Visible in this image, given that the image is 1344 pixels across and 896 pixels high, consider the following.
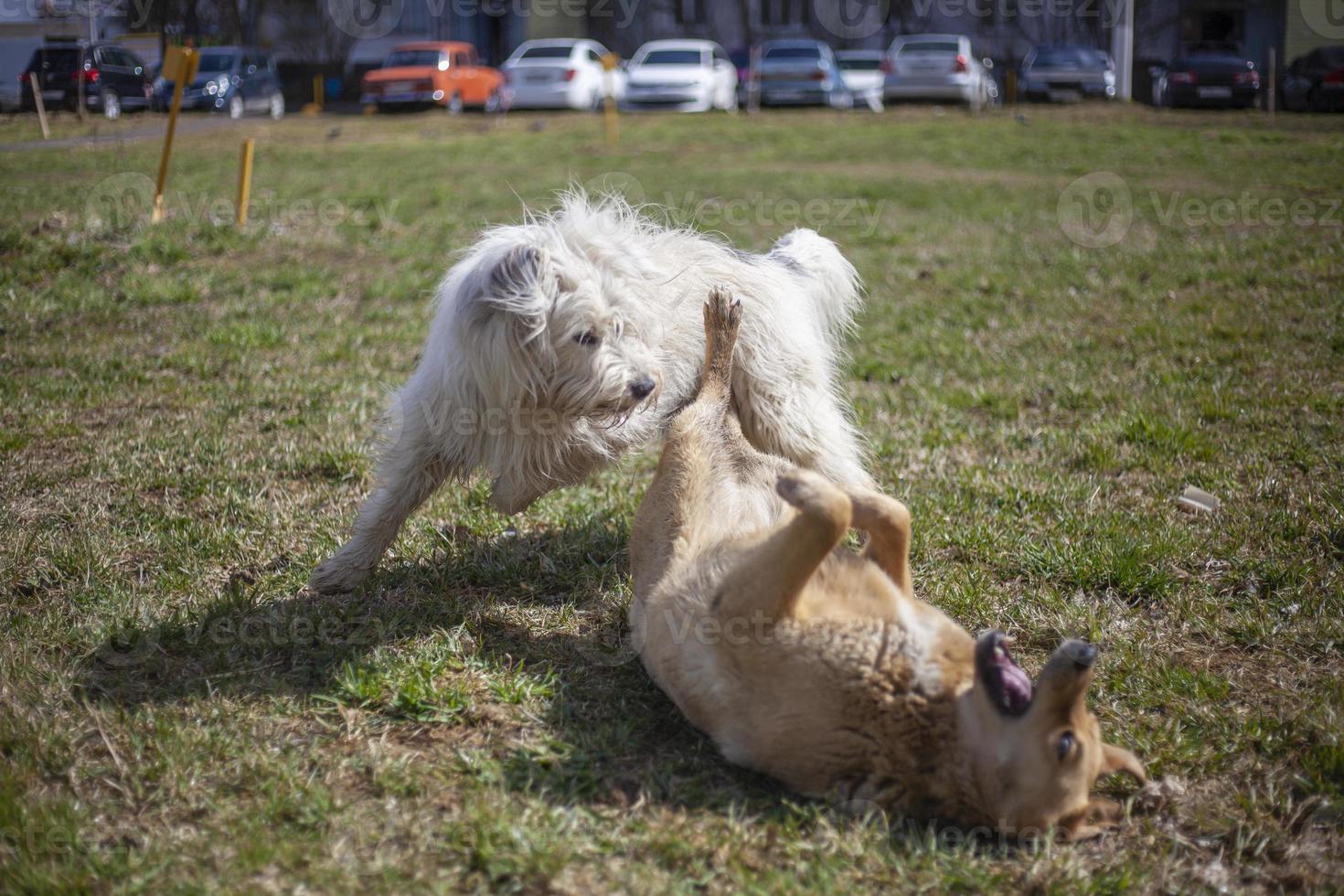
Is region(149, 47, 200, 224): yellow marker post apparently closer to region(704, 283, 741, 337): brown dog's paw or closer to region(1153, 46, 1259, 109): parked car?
region(704, 283, 741, 337): brown dog's paw

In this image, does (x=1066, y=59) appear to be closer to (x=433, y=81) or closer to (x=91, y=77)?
(x=433, y=81)

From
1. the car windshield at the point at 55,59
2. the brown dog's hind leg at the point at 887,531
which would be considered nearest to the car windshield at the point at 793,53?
the car windshield at the point at 55,59

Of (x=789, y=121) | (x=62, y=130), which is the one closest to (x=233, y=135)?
(x=62, y=130)

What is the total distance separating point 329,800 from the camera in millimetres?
2822

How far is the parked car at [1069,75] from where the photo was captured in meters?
27.2

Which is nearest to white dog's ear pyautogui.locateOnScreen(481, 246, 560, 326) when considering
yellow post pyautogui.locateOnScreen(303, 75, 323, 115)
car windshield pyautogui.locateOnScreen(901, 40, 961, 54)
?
car windshield pyautogui.locateOnScreen(901, 40, 961, 54)

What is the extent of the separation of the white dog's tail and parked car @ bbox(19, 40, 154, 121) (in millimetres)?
7745

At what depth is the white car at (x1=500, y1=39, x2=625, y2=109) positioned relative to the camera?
26.0 m

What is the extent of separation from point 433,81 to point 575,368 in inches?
962

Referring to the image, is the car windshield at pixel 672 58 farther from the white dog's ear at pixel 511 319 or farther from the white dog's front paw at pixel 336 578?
the white dog's front paw at pixel 336 578

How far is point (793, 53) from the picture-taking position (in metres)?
27.4

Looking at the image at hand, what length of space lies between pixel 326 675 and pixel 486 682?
0.55 meters

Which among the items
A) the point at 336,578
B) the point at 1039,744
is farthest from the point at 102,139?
the point at 1039,744

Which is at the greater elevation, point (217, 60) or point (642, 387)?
point (217, 60)
